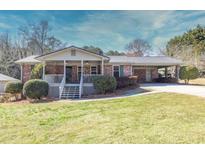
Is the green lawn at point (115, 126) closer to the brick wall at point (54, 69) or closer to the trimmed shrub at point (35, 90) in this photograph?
the trimmed shrub at point (35, 90)

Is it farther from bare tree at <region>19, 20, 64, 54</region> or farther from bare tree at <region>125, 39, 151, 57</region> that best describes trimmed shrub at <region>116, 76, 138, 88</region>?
bare tree at <region>125, 39, 151, 57</region>

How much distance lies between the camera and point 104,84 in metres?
17.8

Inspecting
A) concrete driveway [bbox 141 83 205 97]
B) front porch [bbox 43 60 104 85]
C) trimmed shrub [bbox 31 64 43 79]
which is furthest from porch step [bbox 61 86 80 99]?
concrete driveway [bbox 141 83 205 97]

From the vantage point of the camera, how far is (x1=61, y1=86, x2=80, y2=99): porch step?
674 inches

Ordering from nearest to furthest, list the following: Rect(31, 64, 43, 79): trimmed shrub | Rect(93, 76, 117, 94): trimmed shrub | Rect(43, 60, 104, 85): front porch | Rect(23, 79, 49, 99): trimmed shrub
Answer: Rect(23, 79, 49, 99): trimmed shrub
Rect(93, 76, 117, 94): trimmed shrub
Rect(31, 64, 43, 79): trimmed shrub
Rect(43, 60, 104, 85): front porch

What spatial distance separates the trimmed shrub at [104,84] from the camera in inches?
699

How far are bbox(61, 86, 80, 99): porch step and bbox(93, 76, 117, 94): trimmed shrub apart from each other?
4.88 ft

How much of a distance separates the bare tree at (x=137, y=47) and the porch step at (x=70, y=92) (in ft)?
95.6

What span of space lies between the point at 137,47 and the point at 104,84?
31.0 meters

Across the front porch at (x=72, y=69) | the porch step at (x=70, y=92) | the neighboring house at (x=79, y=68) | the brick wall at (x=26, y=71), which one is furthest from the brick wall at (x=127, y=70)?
the brick wall at (x=26, y=71)
